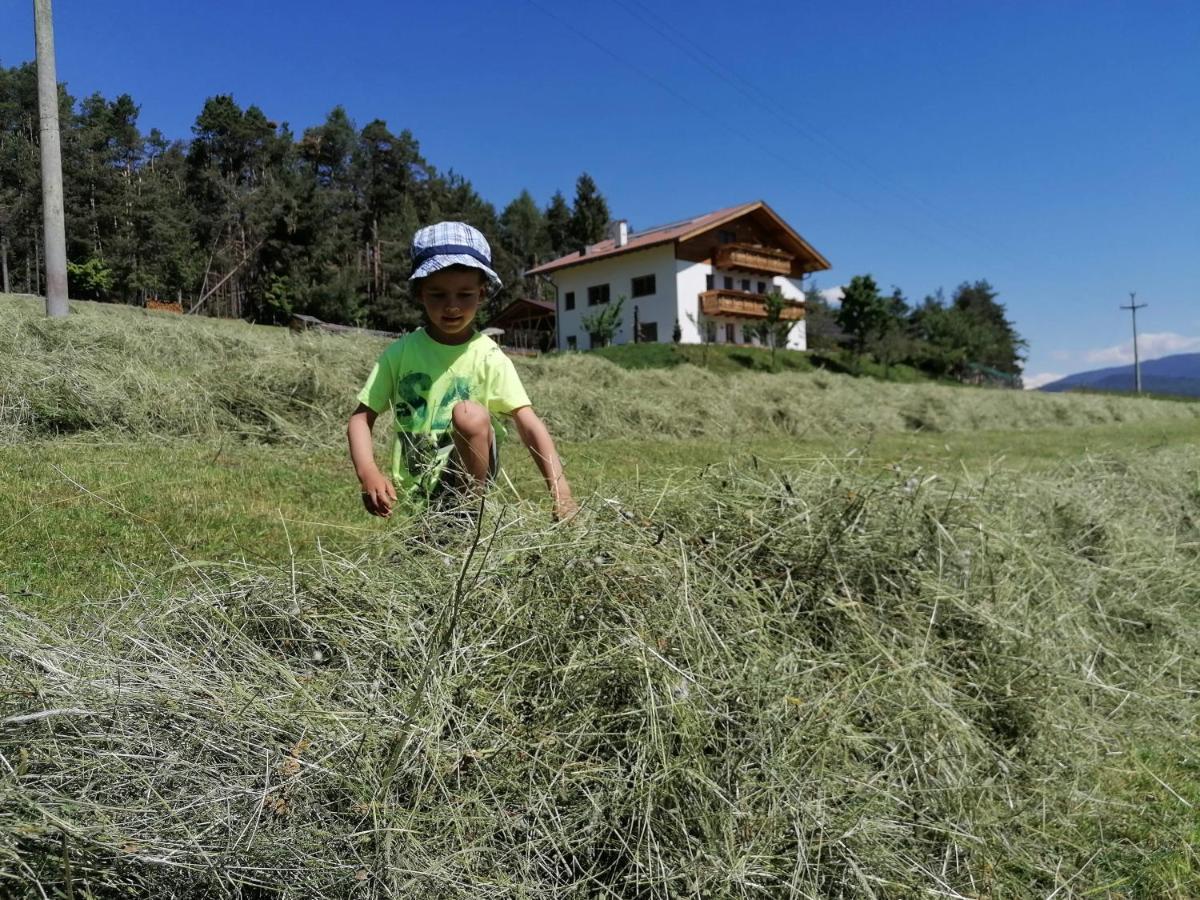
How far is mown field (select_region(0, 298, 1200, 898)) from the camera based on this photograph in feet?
3.80

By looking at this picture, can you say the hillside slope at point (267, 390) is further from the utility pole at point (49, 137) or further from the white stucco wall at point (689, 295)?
the white stucco wall at point (689, 295)

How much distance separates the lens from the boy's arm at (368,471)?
2094 mm

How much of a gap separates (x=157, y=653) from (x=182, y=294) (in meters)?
33.8

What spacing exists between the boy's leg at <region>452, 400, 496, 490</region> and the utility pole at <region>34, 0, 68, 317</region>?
28.2 ft

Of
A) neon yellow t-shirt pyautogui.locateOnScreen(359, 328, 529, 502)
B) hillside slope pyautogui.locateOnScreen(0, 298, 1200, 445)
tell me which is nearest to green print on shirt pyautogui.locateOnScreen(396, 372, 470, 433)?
neon yellow t-shirt pyautogui.locateOnScreen(359, 328, 529, 502)

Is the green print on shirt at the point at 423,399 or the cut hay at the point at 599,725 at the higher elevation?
the green print on shirt at the point at 423,399

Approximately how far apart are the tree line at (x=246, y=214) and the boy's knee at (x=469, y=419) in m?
14.9

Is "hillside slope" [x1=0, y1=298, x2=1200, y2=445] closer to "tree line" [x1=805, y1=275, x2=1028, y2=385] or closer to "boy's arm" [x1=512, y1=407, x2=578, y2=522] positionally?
"boy's arm" [x1=512, y1=407, x2=578, y2=522]

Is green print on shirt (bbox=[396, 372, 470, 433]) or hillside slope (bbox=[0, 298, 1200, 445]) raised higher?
hillside slope (bbox=[0, 298, 1200, 445])

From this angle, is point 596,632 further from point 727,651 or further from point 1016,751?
point 1016,751

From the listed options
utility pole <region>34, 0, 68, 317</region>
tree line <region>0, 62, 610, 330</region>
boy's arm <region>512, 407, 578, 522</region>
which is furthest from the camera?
tree line <region>0, 62, 610, 330</region>

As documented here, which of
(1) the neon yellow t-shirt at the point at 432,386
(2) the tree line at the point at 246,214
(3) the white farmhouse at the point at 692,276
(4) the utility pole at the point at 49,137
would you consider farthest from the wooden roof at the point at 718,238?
(1) the neon yellow t-shirt at the point at 432,386

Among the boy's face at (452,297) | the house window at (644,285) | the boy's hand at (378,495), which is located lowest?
the boy's hand at (378,495)

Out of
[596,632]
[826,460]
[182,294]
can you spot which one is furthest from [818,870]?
[182,294]
